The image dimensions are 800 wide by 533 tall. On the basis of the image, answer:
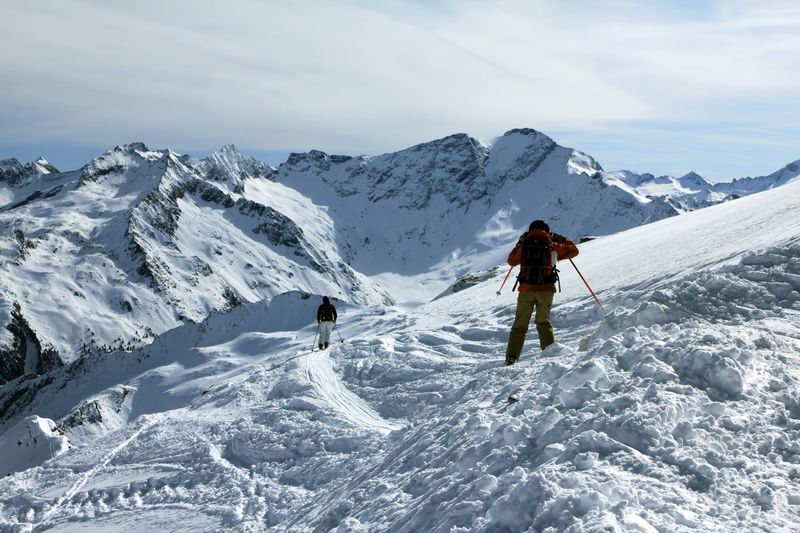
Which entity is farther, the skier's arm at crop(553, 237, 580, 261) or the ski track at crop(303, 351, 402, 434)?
the ski track at crop(303, 351, 402, 434)

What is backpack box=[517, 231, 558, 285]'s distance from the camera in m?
12.1

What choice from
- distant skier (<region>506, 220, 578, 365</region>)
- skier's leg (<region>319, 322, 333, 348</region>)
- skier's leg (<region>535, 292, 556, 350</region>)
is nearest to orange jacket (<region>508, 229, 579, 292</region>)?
distant skier (<region>506, 220, 578, 365</region>)

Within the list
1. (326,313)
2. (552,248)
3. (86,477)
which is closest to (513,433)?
(552,248)

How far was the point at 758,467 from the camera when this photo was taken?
630 cm

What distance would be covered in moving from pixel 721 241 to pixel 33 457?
32.5m

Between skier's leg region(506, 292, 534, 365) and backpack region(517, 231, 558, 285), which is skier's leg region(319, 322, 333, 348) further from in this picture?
backpack region(517, 231, 558, 285)

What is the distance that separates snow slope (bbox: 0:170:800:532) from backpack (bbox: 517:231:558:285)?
1273 mm

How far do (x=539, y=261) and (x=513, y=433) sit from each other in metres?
5.13

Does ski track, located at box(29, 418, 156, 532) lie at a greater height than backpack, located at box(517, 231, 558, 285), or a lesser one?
lesser

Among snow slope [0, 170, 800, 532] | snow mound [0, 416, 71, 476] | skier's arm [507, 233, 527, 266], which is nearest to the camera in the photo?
snow slope [0, 170, 800, 532]

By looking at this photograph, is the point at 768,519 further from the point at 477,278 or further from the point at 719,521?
the point at 477,278

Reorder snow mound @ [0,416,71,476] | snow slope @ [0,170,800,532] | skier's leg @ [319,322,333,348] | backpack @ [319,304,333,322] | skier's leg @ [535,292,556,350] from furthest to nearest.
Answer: snow mound @ [0,416,71,476] < backpack @ [319,304,333,322] < skier's leg @ [319,322,333,348] < skier's leg @ [535,292,556,350] < snow slope @ [0,170,800,532]

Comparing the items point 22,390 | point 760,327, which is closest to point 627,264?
point 760,327

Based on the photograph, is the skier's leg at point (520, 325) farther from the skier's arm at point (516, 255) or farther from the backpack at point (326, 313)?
the backpack at point (326, 313)
